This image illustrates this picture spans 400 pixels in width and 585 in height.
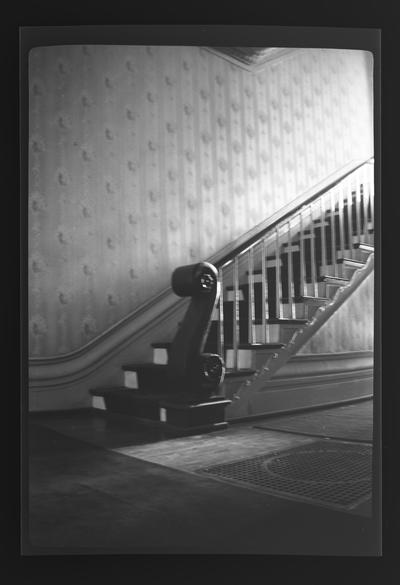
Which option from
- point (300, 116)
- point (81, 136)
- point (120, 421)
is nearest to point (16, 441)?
point (120, 421)

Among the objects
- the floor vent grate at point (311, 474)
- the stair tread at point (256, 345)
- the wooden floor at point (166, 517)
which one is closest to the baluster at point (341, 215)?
the stair tread at point (256, 345)

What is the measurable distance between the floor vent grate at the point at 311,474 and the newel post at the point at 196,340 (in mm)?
620

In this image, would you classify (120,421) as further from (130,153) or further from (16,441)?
(130,153)

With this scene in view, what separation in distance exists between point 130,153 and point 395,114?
7.00 ft

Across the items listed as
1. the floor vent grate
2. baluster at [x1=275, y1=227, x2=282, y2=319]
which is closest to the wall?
baluster at [x1=275, y1=227, x2=282, y2=319]

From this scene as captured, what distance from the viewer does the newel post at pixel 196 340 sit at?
314cm

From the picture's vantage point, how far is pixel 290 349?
12.6ft

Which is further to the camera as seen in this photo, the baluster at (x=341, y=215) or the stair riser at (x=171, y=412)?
the baluster at (x=341, y=215)

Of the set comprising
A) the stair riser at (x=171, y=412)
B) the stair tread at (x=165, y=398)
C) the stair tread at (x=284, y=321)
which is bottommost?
the stair riser at (x=171, y=412)

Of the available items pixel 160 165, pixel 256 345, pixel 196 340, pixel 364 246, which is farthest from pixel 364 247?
pixel 196 340

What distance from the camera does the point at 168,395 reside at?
10.5 ft

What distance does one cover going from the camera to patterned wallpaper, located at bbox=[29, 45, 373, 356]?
327cm

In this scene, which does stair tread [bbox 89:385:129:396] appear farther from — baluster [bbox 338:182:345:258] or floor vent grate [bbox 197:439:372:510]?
baluster [bbox 338:182:345:258]

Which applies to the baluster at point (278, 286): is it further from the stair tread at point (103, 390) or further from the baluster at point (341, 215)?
the stair tread at point (103, 390)
